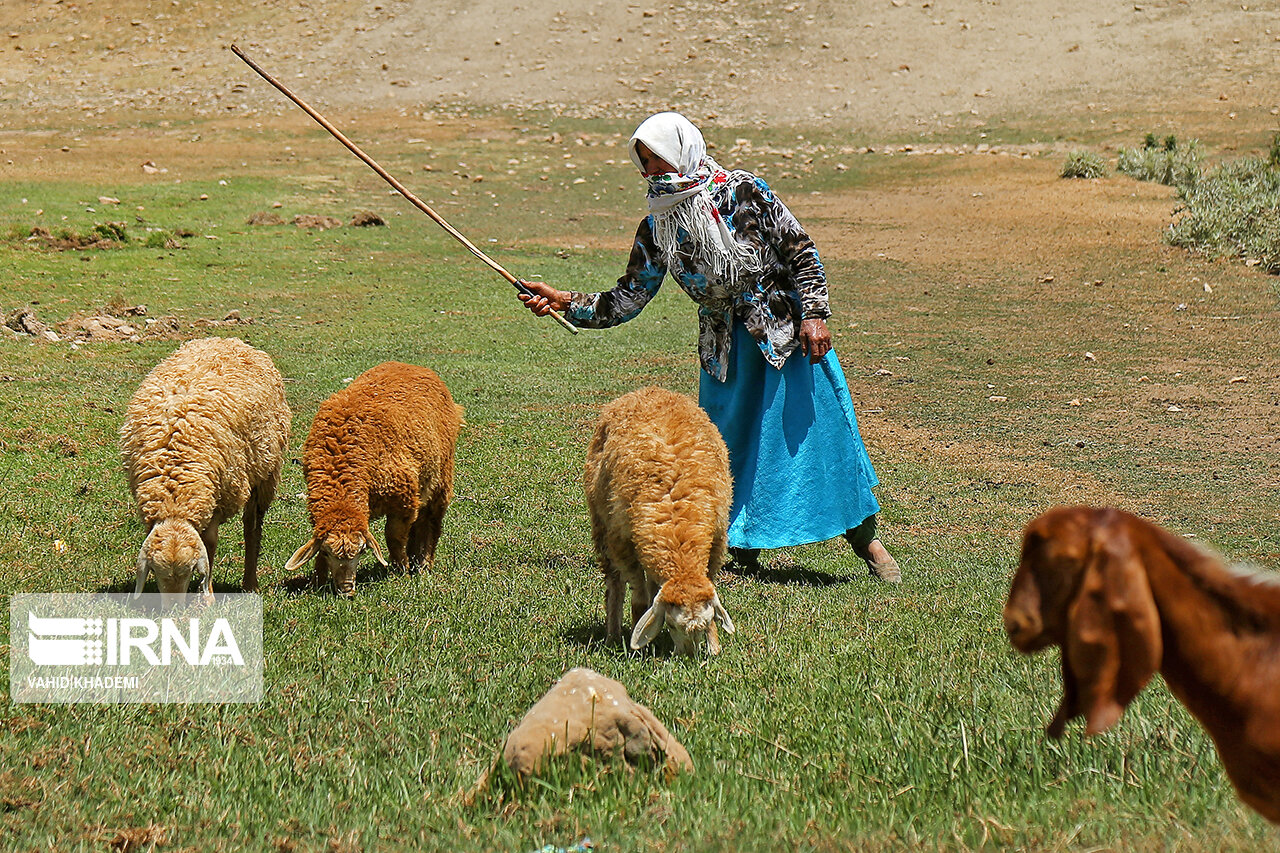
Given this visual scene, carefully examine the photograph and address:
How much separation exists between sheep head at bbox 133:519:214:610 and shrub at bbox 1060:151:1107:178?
27498mm

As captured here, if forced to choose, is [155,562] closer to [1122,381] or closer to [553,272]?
[1122,381]

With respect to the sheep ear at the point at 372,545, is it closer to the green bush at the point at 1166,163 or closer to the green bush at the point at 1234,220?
the green bush at the point at 1234,220

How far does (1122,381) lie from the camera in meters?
15.0

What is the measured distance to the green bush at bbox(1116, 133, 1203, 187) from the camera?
29.0 meters

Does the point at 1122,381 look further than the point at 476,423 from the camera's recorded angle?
Yes

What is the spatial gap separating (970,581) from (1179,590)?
17.1 ft

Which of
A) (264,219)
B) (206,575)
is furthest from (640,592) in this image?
(264,219)

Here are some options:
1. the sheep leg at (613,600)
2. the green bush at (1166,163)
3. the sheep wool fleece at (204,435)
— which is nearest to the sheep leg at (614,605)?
the sheep leg at (613,600)

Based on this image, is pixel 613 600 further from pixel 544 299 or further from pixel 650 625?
pixel 544 299

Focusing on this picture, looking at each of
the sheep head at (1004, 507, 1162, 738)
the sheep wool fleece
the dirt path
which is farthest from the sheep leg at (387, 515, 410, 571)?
the dirt path

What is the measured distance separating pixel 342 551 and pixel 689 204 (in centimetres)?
276

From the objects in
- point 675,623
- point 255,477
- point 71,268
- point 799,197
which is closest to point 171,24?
point 799,197

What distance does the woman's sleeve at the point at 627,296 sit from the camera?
700cm

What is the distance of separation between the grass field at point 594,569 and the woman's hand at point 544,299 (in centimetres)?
163
